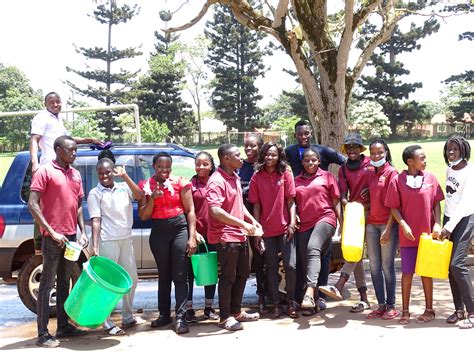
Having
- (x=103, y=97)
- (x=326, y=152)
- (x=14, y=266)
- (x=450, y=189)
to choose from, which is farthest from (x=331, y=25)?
(x=103, y=97)

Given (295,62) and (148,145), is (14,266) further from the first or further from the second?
(295,62)

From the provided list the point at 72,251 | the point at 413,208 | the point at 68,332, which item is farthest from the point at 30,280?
the point at 413,208

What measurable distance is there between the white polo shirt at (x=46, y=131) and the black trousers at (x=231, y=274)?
1993mm

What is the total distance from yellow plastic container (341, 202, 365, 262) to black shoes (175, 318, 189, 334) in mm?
1629

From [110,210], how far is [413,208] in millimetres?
2793

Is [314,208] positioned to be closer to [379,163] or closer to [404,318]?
[379,163]

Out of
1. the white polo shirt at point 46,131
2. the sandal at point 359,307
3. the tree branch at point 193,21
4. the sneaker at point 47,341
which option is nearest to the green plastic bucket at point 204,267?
the sneaker at point 47,341

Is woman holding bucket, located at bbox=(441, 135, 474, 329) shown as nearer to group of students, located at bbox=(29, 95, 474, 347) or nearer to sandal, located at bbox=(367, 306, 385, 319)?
group of students, located at bbox=(29, 95, 474, 347)

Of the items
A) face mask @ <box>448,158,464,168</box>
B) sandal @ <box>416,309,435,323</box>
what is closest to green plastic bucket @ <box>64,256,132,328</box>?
sandal @ <box>416,309,435,323</box>

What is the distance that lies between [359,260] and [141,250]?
233cm

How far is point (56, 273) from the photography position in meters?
5.34

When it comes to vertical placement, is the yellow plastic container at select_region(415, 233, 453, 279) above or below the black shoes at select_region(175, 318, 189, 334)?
above

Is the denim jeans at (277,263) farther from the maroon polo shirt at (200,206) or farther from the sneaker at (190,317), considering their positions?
the sneaker at (190,317)

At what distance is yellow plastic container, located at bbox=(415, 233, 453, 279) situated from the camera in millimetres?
5316
